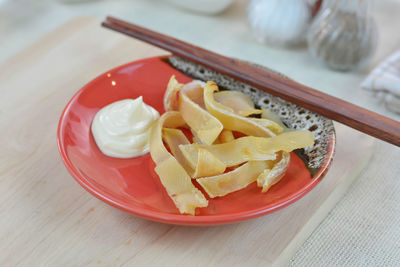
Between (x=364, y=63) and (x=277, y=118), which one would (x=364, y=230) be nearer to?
(x=277, y=118)

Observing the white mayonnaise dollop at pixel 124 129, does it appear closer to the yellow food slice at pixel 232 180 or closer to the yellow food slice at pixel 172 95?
the yellow food slice at pixel 172 95

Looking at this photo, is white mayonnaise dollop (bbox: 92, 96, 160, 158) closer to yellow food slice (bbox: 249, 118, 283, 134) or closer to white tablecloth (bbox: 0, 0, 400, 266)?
yellow food slice (bbox: 249, 118, 283, 134)

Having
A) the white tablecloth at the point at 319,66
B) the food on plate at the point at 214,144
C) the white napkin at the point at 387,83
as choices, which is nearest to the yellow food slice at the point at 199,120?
the food on plate at the point at 214,144

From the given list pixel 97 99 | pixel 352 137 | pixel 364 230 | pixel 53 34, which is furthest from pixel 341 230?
pixel 53 34

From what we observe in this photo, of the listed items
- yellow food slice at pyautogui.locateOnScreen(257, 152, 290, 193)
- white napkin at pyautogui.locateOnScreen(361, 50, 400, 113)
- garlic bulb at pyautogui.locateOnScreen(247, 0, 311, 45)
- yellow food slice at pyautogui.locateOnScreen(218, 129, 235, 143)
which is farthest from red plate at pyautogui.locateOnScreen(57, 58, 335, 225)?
garlic bulb at pyautogui.locateOnScreen(247, 0, 311, 45)

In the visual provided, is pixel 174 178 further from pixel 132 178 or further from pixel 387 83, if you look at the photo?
pixel 387 83

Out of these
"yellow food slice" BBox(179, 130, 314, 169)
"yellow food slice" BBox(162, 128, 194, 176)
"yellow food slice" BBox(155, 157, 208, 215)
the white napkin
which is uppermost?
"yellow food slice" BBox(179, 130, 314, 169)
